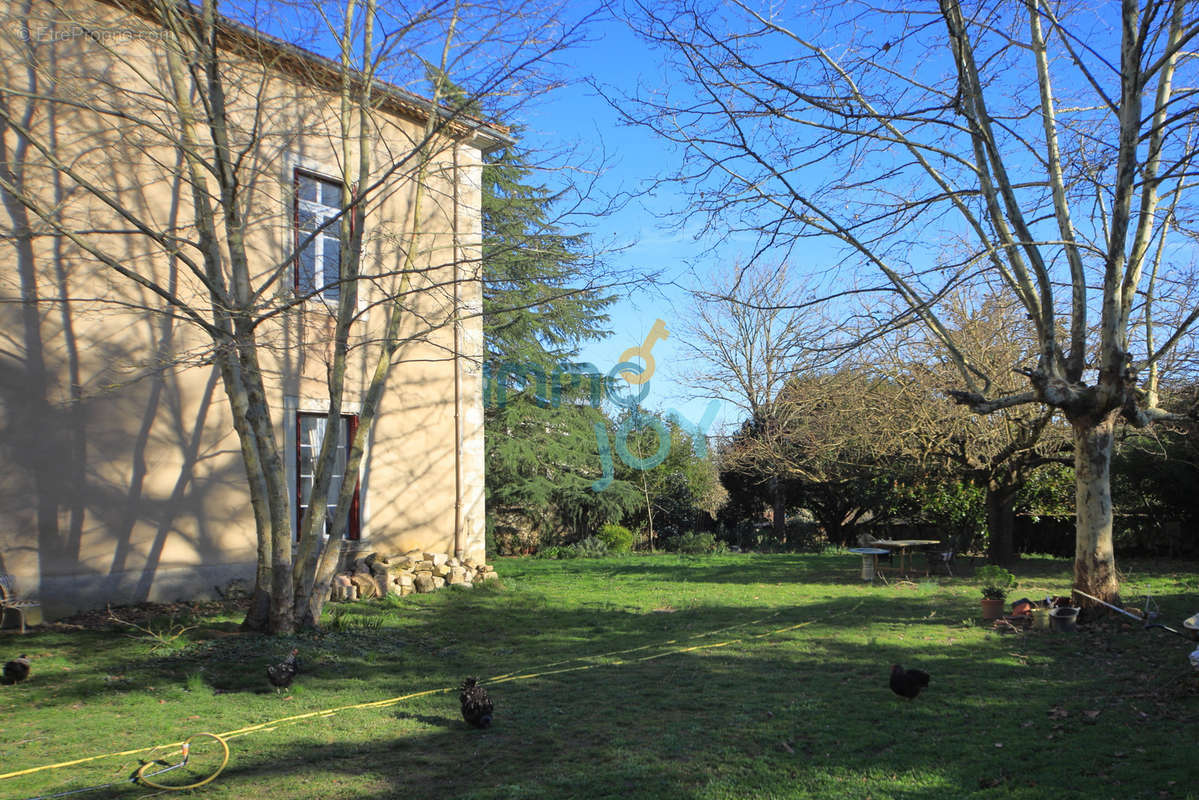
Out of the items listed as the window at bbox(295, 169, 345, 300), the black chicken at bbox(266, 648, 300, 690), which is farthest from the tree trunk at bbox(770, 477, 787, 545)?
the black chicken at bbox(266, 648, 300, 690)

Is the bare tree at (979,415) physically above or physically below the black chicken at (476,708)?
above

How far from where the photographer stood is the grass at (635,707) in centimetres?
432

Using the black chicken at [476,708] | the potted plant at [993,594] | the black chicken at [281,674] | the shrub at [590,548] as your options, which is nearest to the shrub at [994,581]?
the potted plant at [993,594]

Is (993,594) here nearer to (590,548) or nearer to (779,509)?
(590,548)

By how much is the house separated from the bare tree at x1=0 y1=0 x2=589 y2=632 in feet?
0.12

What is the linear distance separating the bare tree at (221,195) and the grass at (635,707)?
1456 mm

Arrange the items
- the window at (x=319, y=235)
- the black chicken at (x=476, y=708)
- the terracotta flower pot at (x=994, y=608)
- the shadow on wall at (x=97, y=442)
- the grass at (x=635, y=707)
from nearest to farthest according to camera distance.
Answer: the grass at (x=635, y=707)
the black chicken at (x=476, y=708)
the shadow on wall at (x=97, y=442)
the terracotta flower pot at (x=994, y=608)
the window at (x=319, y=235)

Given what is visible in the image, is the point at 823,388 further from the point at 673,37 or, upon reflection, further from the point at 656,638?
the point at 673,37

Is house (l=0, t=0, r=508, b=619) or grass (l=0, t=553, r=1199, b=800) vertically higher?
house (l=0, t=0, r=508, b=619)

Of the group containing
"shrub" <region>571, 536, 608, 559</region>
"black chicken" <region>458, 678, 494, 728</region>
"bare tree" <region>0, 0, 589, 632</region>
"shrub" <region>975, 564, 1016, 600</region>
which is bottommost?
"shrub" <region>571, 536, 608, 559</region>

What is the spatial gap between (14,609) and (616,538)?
546 inches

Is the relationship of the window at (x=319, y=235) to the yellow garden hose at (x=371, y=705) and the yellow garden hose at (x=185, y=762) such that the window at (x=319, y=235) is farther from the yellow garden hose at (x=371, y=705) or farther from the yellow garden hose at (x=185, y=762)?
the yellow garden hose at (x=185, y=762)

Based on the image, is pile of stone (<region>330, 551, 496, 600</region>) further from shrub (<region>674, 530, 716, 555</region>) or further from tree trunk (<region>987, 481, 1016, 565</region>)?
shrub (<region>674, 530, 716, 555</region>)

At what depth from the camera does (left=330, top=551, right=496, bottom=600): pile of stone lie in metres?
10.4
